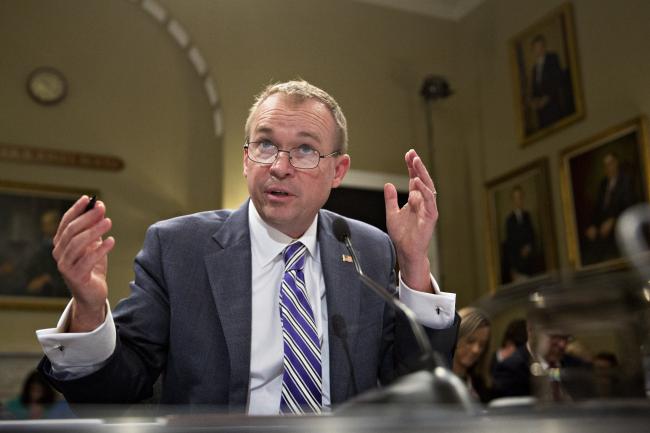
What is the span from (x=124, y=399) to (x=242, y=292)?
43 cm

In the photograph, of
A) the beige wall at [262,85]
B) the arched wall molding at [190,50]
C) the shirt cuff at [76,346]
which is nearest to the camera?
the shirt cuff at [76,346]

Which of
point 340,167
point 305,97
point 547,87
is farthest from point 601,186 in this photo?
point 305,97

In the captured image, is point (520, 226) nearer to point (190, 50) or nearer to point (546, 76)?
point (546, 76)

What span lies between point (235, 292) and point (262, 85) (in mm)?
5011

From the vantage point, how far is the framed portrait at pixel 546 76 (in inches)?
249

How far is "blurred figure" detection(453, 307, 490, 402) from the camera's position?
4161mm

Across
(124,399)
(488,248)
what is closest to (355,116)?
(488,248)

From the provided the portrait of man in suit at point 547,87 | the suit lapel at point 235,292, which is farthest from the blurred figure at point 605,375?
the portrait of man in suit at point 547,87

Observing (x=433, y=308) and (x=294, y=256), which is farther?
(x=294, y=256)

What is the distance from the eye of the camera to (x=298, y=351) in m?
2.06

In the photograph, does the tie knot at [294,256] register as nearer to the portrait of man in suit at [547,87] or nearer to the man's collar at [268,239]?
the man's collar at [268,239]

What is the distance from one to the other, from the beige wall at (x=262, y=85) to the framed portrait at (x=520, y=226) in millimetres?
117

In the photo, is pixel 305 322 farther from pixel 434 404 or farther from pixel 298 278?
pixel 434 404

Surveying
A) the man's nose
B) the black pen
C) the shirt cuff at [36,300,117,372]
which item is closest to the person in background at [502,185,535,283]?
the man's nose
